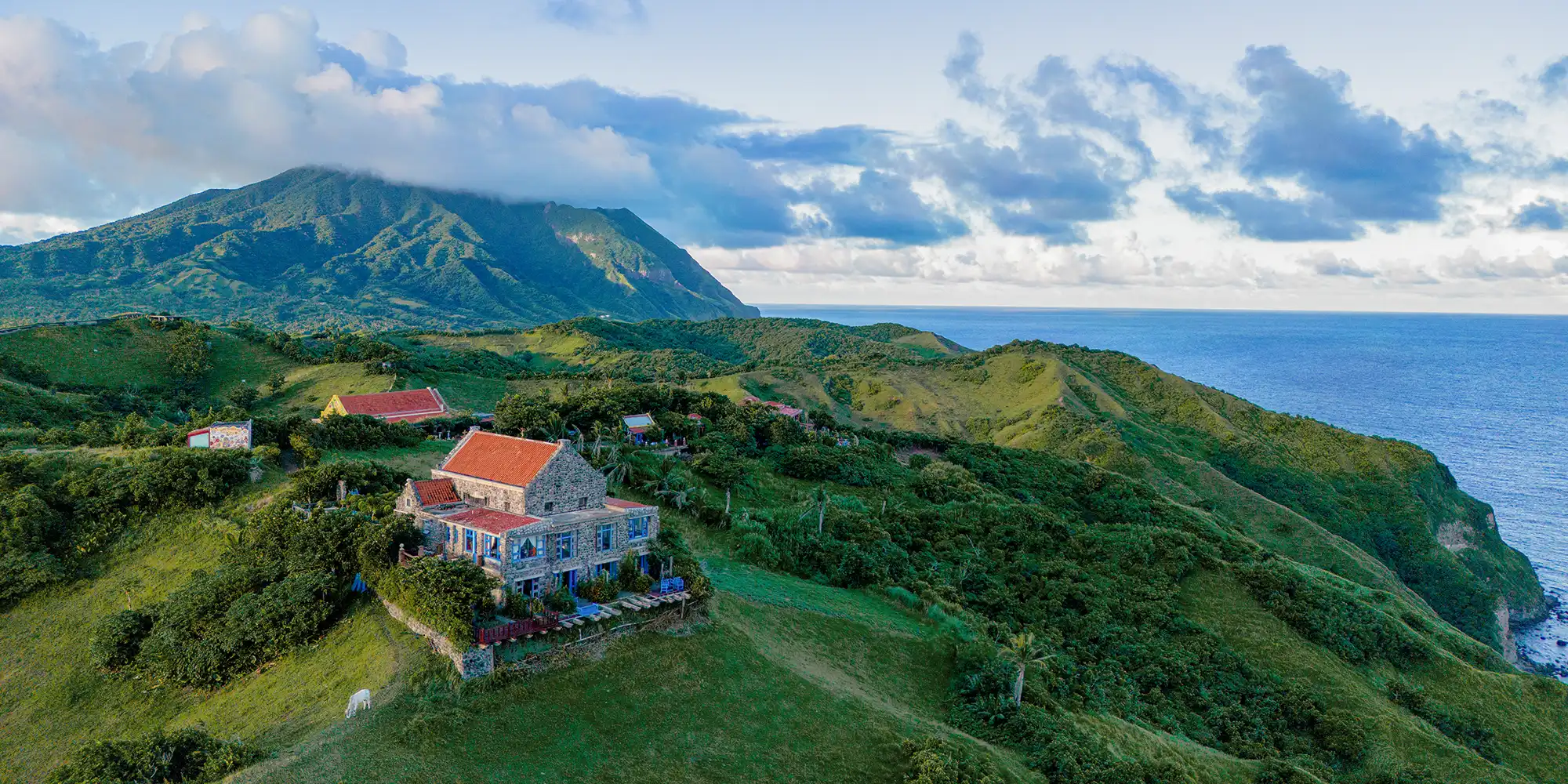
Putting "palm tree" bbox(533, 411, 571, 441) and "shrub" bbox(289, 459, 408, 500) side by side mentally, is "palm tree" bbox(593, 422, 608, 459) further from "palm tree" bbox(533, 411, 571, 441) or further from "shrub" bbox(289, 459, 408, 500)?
"shrub" bbox(289, 459, 408, 500)

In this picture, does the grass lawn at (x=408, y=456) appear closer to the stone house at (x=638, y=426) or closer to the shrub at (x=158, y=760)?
the stone house at (x=638, y=426)

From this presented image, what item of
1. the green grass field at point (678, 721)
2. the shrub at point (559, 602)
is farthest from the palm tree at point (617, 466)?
the shrub at point (559, 602)

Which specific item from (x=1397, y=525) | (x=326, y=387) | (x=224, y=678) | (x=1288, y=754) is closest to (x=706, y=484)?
(x=224, y=678)

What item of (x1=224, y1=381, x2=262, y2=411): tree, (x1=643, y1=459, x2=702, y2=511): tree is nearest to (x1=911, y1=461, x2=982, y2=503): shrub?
(x1=643, y1=459, x2=702, y2=511): tree

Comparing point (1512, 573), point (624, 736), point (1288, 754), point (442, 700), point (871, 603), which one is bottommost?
point (1512, 573)

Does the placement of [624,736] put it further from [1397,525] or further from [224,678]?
[1397,525]

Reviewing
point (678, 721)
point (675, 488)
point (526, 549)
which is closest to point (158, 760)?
point (526, 549)

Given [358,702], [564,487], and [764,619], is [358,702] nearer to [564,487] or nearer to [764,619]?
[564,487]
